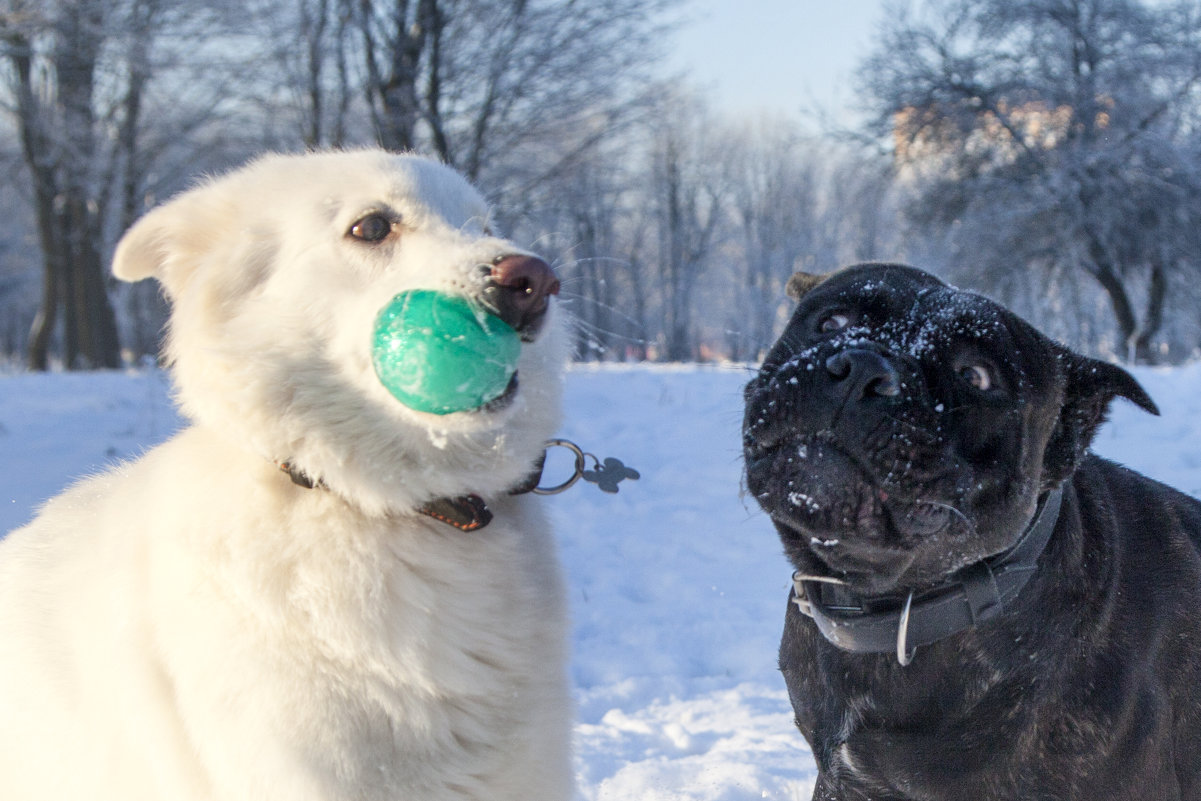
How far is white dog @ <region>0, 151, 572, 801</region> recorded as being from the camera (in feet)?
6.69

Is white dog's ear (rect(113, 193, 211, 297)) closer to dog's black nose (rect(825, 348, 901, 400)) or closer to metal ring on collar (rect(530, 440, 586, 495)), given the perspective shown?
metal ring on collar (rect(530, 440, 586, 495))

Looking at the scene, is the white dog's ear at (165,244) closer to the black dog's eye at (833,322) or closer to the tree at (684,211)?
the black dog's eye at (833,322)

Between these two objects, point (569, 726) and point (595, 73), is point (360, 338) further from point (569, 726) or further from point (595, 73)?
point (595, 73)

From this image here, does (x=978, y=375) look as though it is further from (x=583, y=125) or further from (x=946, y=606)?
(x=583, y=125)

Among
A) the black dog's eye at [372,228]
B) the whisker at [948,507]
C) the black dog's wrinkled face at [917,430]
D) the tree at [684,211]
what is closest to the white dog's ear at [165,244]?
the black dog's eye at [372,228]

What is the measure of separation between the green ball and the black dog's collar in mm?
1332

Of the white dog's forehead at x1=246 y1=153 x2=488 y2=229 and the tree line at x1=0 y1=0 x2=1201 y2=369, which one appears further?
the tree line at x1=0 y1=0 x2=1201 y2=369

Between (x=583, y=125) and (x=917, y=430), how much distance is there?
1486 centimetres

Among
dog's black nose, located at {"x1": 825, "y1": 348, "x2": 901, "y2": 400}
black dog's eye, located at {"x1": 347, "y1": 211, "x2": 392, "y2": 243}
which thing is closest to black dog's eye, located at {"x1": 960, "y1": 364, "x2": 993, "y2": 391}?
dog's black nose, located at {"x1": 825, "y1": 348, "x2": 901, "y2": 400}

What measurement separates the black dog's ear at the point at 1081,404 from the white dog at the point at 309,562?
153 cm

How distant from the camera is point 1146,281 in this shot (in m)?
24.4

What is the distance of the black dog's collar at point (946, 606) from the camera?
2541 millimetres

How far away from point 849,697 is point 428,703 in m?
1.32

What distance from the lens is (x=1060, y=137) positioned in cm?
2217
